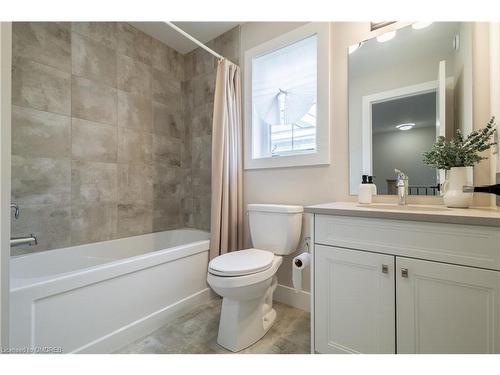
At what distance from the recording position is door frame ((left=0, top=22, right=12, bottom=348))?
61 centimetres

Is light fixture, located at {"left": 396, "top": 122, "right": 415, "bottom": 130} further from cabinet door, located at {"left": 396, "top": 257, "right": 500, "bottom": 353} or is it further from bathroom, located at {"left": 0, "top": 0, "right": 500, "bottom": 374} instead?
cabinet door, located at {"left": 396, "top": 257, "right": 500, "bottom": 353}

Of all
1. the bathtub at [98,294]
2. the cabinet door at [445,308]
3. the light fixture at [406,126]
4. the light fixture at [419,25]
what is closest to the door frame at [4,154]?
the bathtub at [98,294]

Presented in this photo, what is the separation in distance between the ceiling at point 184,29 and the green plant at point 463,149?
6.52 ft

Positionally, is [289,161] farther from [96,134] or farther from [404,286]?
[96,134]

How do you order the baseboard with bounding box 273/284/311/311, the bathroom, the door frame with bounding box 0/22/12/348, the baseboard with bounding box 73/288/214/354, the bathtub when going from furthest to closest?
1. the baseboard with bounding box 273/284/311/311
2. the baseboard with bounding box 73/288/214/354
3. the bathtub
4. the bathroom
5. the door frame with bounding box 0/22/12/348

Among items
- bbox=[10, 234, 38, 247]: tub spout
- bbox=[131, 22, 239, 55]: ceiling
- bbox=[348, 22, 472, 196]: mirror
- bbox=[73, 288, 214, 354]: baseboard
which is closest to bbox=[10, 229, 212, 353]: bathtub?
bbox=[73, 288, 214, 354]: baseboard

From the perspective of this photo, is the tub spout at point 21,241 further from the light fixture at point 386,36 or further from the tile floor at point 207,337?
the light fixture at point 386,36

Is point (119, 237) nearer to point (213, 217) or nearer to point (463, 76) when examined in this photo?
point (213, 217)

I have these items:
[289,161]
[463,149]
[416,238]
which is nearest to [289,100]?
[289,161]

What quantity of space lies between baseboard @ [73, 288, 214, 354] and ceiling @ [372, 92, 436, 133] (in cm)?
183

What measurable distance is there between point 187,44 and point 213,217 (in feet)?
6.32

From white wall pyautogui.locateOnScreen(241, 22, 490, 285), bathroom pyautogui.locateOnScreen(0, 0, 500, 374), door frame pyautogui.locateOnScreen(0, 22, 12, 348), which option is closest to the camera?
door frame pyautogui.locateOnScreen(0, 22, 12, 348)

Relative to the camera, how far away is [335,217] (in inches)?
41.0

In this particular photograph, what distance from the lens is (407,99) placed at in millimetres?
1324
